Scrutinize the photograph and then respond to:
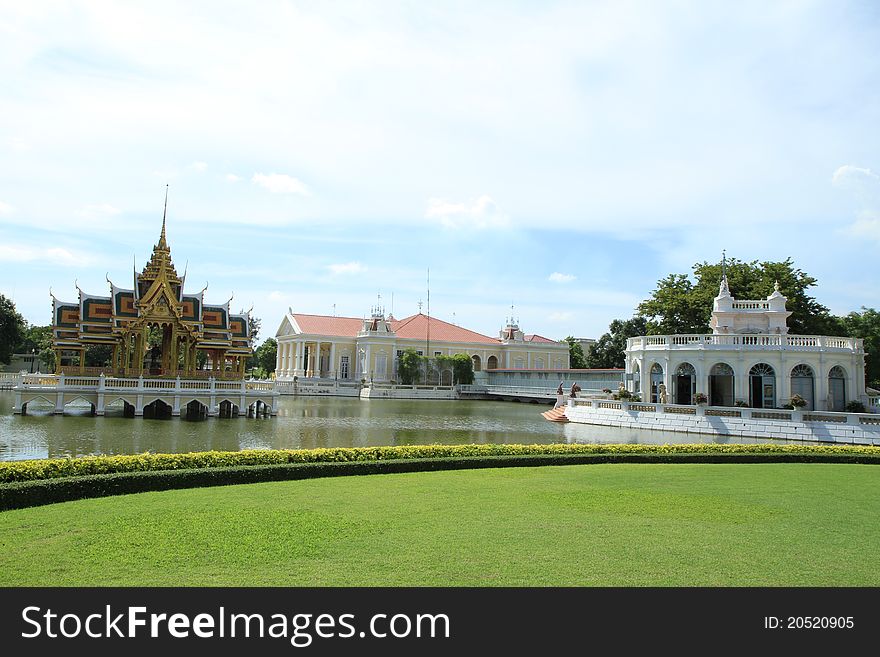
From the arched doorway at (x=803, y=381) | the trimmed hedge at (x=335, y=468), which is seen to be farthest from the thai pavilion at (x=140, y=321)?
the arched doorway at (x=803, y=381)

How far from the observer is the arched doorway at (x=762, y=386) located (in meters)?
29.8

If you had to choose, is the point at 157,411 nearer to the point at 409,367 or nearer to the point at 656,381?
the point at 656,381

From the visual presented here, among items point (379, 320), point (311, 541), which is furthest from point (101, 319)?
point (379, 320)

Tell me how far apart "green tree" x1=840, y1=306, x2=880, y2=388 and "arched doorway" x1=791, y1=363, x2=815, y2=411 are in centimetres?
1522

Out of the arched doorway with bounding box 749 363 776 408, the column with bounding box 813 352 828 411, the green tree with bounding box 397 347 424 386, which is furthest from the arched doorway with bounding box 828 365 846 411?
the green tree with bounding box 397 347 424 386

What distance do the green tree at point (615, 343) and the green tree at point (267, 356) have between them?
39.6 m

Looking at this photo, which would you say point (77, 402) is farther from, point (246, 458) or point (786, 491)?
point (786, 491)

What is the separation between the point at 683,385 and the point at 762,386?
344cm

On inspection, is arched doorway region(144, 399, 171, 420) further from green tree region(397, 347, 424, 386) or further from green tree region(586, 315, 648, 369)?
green tree region(586, 315, 648, 369)

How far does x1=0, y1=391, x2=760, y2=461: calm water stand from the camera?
768 inches

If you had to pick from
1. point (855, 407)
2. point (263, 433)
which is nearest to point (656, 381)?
point (855, 407)

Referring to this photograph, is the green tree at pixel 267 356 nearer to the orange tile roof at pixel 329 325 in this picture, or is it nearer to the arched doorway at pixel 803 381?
the orange tile roof at pixel 329 325
